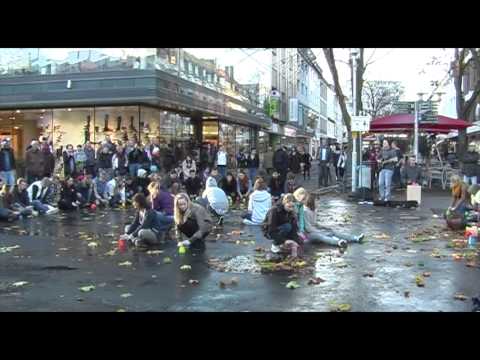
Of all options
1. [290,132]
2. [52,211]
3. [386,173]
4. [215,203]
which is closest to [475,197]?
[215,203]

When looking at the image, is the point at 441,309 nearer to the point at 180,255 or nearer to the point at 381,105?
the point at 180,255

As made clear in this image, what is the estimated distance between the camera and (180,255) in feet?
31.7

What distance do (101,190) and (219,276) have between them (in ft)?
34.6

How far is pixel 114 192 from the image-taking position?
58.7 feet

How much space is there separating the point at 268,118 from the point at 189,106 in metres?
22.5

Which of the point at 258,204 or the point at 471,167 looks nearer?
the point at 258,204

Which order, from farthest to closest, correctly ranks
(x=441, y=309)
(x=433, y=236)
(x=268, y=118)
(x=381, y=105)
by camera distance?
(x=381, y=105) < (x=268, y=118) < (x=433, y=236) < (x=441, y=309)

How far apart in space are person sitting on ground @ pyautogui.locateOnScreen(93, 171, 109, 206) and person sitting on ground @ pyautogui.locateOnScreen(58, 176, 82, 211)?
0.59 meters

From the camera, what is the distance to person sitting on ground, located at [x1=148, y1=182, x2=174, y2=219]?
11.6 meters

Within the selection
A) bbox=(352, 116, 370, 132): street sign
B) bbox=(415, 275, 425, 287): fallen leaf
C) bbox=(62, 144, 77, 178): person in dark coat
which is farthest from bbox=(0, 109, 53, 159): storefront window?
bbox=(415, 275, 425, 287): fallen leaf

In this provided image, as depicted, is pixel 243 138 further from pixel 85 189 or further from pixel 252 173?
pixel 85 189

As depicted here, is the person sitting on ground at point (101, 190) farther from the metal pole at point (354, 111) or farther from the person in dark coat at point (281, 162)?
the metal pole at point (354, 111)
